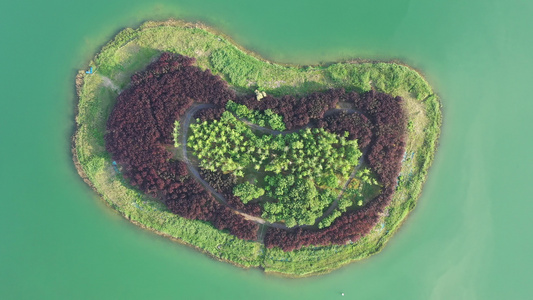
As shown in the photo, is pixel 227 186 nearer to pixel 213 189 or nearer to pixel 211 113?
pixel 213 189

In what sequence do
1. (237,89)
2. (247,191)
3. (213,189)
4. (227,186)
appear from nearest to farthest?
(247,191)
(227,186)
(213,189)
(237,89)

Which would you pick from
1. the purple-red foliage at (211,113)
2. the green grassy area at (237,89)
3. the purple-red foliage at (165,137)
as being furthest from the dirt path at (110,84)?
the purple-red foliage at (211,113)

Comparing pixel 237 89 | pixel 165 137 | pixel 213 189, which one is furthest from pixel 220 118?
pixel 213 189

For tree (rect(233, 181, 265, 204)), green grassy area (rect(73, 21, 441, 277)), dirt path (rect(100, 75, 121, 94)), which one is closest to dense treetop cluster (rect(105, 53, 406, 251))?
tree (rect(233, 181, 265, 204))

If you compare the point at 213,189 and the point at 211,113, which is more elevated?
the point at 211,113

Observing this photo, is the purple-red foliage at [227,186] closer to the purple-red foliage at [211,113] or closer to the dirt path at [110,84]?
the purple-red foliage at [211,113]

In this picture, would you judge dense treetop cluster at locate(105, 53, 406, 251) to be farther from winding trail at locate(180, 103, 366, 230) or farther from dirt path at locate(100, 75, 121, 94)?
dirt path at locate(100, 75, 121, 94)

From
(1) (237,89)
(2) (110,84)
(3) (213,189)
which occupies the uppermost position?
(1) (237,89)
